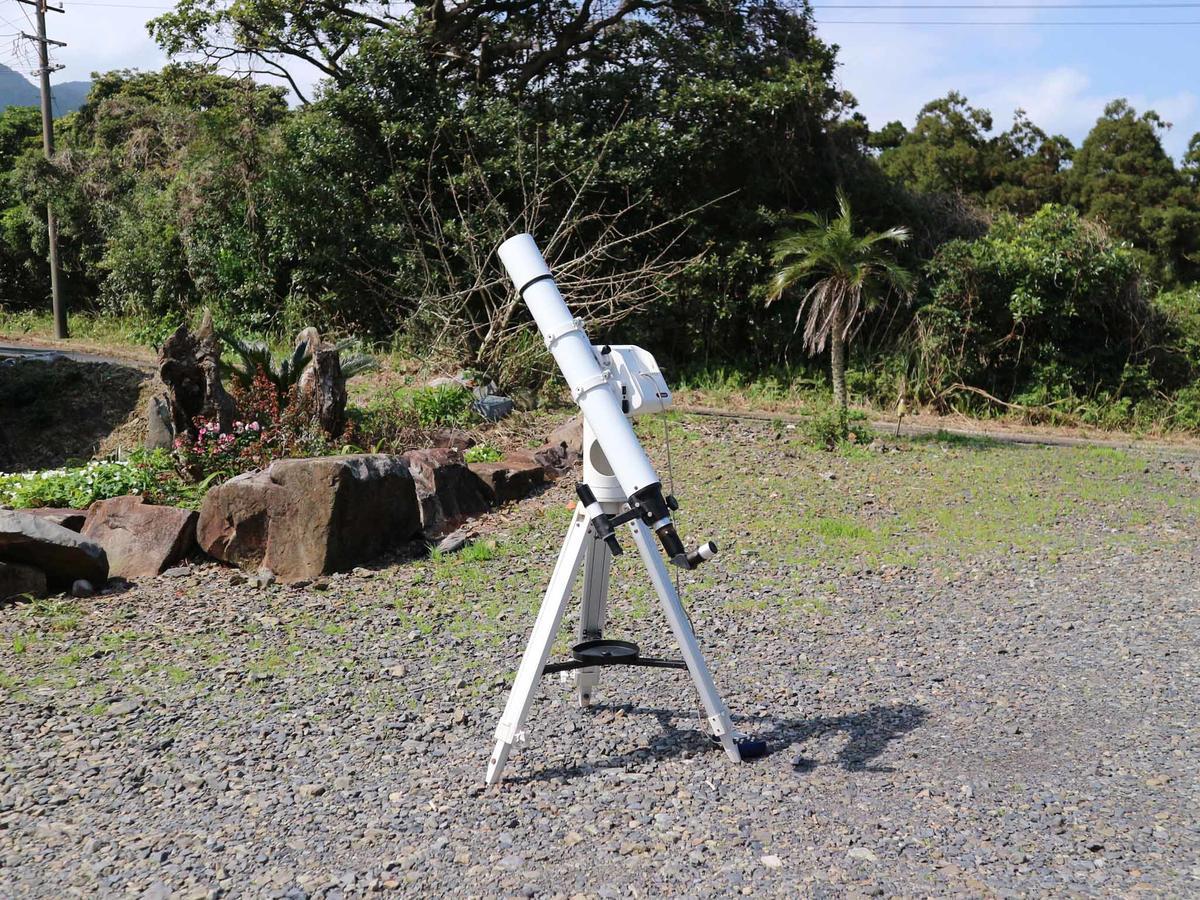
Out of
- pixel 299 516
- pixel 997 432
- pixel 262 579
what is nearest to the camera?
pixel 262 579

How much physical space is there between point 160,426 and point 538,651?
6.01 m

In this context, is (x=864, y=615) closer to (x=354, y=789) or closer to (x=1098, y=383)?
(x=354, y=789)

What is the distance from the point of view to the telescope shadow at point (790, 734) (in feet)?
12.7

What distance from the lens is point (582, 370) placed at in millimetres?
3465

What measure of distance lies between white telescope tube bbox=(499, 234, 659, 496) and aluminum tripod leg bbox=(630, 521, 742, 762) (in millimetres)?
251

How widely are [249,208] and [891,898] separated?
50.6 ft

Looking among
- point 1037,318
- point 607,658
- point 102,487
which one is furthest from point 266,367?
point 1037,318

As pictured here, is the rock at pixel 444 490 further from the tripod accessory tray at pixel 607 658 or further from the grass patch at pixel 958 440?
the grass patch at pixel 958 440

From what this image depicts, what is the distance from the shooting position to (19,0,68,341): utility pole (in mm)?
19828

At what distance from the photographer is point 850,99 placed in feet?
58.7

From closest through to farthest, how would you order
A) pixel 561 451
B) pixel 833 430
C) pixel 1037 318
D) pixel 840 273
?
pixel 561 451 < pixel 833 430 < pixel 840 273 < pixel 1037 318

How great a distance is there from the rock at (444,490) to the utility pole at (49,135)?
14.4 meters

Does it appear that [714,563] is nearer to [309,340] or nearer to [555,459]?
[555,459]

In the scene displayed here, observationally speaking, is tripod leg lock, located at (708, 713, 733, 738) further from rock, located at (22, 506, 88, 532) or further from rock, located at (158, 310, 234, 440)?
rock, located at (158, 310, 234, 440)
